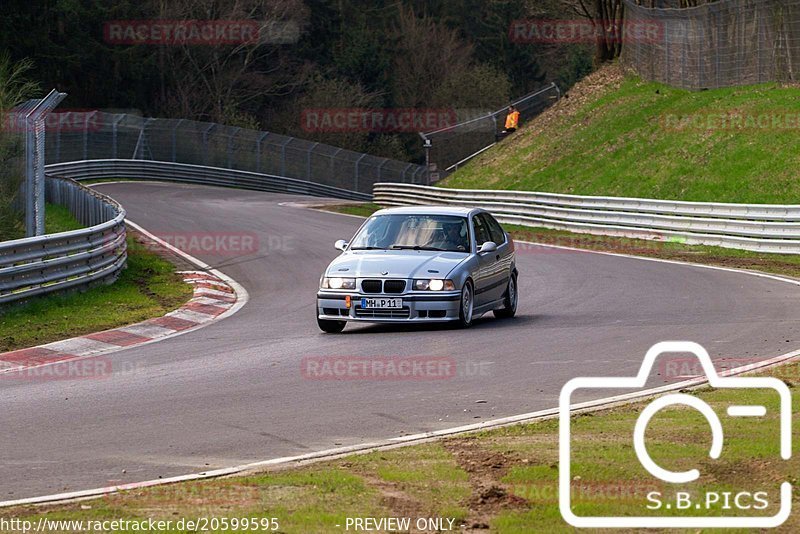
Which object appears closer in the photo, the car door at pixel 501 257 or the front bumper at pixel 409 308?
the front bumper at pixel 409 308

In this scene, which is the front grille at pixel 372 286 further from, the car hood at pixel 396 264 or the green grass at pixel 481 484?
the green grass at pixel 481 484

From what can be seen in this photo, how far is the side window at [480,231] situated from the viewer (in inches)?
619

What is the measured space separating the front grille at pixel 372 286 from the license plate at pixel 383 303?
0.11m

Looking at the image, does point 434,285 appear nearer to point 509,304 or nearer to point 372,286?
point 372,286

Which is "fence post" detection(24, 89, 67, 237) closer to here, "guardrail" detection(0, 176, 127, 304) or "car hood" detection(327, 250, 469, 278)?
"guardrail" detection(0, 176, 127, 304)

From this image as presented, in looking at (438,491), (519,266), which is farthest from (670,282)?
(438,491)

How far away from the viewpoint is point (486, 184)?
1788 inches

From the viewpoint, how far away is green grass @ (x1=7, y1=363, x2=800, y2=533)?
6270 mm

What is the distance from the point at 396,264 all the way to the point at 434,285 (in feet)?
1.84

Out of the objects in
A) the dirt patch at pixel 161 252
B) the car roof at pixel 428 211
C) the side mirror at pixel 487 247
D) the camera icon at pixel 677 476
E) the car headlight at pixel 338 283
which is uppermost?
the camera icon at pixel 677 476

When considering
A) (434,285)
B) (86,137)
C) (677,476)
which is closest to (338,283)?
(434,285)

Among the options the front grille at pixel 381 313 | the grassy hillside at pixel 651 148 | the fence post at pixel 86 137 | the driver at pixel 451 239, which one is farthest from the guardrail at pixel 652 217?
the fence post at pixel 86 137

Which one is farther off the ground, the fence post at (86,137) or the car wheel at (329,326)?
the car wheel at (329,326)

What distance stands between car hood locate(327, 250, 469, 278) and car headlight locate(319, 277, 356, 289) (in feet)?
0.21
